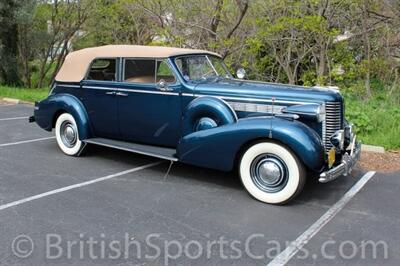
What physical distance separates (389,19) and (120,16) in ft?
30.8

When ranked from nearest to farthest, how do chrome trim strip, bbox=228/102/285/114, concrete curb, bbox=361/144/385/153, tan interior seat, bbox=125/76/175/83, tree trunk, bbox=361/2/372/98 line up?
chrome trim strip, bbox=228/102/285/114 → tan interior seat, bbox=125/76/175/83 → concrete curb, bbox=361/144/385/153 → tree trunk, bbox=361/2/372/98

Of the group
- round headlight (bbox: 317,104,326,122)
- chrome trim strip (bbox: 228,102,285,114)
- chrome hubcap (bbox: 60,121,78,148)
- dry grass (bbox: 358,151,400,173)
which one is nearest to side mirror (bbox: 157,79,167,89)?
chrome trim strip (bbox: 228,102,285,114)

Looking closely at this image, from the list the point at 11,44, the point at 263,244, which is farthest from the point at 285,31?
the point at 11,44

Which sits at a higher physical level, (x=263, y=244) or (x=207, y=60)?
(x=207, y=60)

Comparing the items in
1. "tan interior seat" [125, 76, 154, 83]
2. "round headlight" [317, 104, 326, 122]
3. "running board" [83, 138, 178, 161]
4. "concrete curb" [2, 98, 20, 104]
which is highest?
"tan interior seat" [125, 76, 154, 83]

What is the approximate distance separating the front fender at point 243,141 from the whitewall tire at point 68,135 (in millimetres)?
1994

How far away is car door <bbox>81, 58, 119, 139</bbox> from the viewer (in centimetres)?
600

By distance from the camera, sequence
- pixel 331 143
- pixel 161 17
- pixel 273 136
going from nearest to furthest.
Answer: pixel 273 136
pixel 331 143
pixel 161 17

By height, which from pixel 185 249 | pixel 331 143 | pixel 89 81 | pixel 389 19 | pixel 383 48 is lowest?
pixel 185 249

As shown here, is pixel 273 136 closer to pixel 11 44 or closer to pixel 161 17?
pixel 161 17

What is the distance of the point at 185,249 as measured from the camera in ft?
11.6

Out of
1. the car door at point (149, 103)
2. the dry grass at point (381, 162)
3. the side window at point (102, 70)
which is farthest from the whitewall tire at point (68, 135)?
the dry grass at point (381, 162)

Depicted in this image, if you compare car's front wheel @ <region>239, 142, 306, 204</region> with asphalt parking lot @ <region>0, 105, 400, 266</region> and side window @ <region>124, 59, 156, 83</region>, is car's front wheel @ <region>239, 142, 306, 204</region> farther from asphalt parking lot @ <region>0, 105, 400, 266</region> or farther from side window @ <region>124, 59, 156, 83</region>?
side window @ <region>124, 59, 156, 83</region>

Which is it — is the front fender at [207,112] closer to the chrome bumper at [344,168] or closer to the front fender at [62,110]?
the chrome bumper at [344,168]
